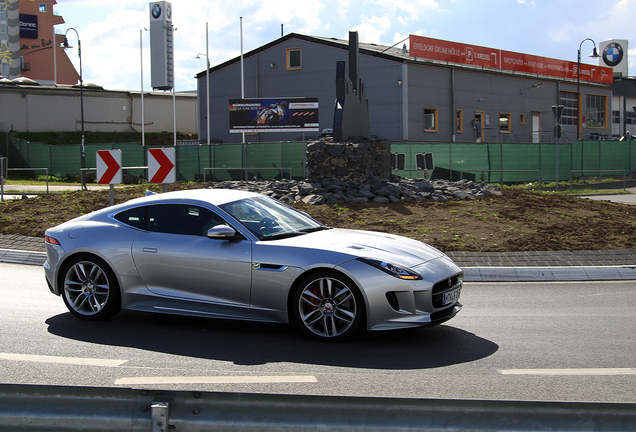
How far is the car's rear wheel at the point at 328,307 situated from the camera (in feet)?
18.2

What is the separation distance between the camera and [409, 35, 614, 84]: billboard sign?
151 ft

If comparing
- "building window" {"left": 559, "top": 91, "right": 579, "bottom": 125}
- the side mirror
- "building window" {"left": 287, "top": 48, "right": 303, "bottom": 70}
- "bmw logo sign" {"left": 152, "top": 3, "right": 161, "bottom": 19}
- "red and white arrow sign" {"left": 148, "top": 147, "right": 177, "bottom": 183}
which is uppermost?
"bmw logo sign" {"left": 152, "top": 3, "right": 161, "bottom": 19}

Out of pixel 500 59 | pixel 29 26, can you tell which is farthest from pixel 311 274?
pixel 29 26

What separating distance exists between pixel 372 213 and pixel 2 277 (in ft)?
26.0

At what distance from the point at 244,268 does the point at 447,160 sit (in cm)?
2918

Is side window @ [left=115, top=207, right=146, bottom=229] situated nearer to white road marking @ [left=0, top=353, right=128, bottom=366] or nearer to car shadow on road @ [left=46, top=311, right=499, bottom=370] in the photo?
car shadow on road @ [left=46, top=311, right=499, bottom=370]

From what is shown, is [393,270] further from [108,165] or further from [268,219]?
[108,165]

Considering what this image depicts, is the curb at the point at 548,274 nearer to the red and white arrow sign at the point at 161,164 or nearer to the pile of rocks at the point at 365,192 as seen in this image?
the red and white arrow sign at the point at 161,164

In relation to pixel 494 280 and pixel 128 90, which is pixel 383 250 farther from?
pixel 128 90

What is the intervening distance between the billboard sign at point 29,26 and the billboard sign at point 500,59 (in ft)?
261

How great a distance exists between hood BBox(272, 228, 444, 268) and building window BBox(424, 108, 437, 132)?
4071 cm

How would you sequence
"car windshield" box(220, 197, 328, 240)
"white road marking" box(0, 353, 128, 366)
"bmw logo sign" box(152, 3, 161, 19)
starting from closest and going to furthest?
"white road marking" box(0, 353, 128, 366) → "car windshield" box(220, 197, 328, 240) → "bmw logo sign" box(152, 3, 161, 19)

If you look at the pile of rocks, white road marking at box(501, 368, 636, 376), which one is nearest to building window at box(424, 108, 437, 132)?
the pile of rocks

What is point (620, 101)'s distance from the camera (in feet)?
236
